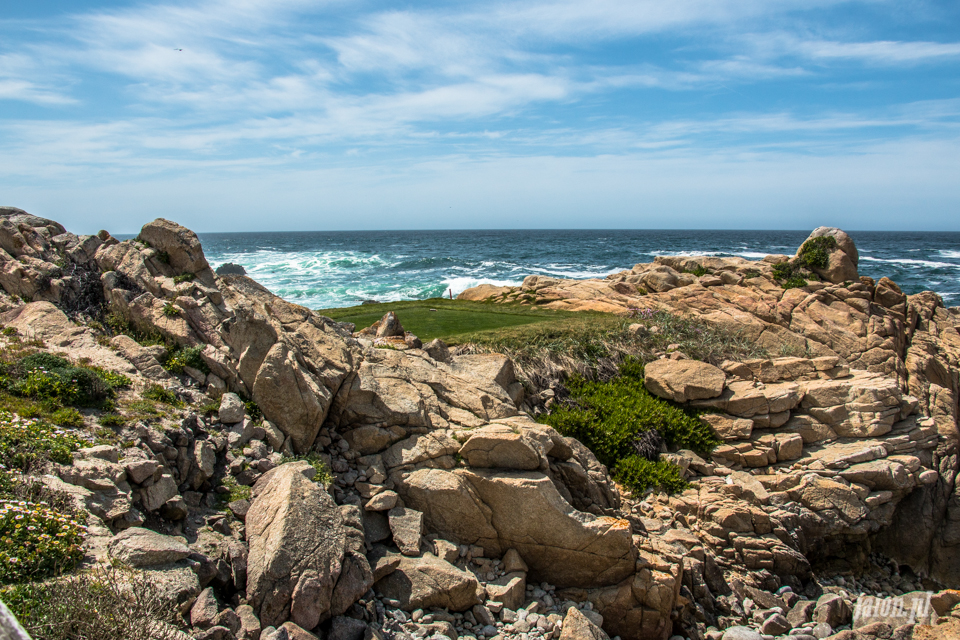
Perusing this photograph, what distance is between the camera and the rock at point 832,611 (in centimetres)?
840

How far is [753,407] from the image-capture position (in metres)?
11.8

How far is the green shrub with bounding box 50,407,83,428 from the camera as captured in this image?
6551 mm

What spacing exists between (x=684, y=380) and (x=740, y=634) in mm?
5771

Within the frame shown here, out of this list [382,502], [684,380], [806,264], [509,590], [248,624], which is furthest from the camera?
[806,264]

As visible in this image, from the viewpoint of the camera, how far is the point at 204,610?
4918 millimetres

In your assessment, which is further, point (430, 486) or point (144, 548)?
point (430, 486)

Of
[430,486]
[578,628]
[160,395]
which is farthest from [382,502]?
[160,395]

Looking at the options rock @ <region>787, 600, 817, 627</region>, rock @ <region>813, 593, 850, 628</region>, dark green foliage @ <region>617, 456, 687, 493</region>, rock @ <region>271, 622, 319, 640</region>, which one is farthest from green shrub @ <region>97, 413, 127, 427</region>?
rock @ <region>813, 593, 850, 628</region>

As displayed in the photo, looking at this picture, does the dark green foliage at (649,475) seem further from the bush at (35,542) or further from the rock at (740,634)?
the bush at (35,542)

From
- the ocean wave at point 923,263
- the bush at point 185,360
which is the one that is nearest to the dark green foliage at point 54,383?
the bush at point 185,360

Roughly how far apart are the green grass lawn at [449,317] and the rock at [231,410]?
6.83 meters

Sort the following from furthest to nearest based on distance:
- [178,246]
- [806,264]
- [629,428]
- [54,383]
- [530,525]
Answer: [806,264] → [629,428] → [178,246] → [530,525] → [54,383]

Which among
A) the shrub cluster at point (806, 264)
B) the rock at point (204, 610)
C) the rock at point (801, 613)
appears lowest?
the rock at point (801, 613)

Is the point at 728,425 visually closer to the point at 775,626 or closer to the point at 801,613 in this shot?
the point at 801,613
